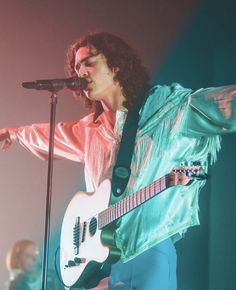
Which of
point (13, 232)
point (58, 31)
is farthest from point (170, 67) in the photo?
point (13, 232)

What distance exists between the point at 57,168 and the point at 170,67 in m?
0.65

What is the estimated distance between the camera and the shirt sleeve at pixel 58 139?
7.97ft

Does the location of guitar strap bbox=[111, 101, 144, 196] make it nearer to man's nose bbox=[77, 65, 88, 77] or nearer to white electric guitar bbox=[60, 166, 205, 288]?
white electric guitar bbox=[60, 166, 205, 288]

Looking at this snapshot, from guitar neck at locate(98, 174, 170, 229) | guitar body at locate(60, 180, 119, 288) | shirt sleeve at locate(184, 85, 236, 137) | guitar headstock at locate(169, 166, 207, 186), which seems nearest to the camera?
guitar headstock at locate(169, 166, 207, 186)

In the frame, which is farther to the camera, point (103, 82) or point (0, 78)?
point (0, 78)

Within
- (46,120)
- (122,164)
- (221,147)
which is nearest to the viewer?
(221,147)

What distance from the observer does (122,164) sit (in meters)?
2.19

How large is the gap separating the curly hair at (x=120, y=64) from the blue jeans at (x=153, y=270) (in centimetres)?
60

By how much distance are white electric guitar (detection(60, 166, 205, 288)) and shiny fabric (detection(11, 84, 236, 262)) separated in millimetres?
61

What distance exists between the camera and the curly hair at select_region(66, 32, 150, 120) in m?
2.31

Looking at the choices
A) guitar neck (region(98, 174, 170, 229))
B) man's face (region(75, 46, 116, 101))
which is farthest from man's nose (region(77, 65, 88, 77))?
guitar neck (region(98, 174, 170, 229))

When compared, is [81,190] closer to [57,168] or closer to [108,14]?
[57,168]

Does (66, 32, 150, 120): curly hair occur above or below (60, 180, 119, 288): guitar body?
above

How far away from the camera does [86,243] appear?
7.11 ft
